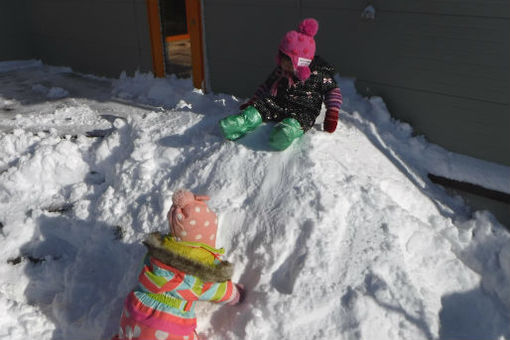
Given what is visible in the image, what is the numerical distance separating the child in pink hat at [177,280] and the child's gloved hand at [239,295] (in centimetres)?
14

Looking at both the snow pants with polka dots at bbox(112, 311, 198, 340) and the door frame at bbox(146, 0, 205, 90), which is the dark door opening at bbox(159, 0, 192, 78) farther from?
the snow pants with polka dots at bbox(112, 311, 198, 340)

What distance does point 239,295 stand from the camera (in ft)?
9.23

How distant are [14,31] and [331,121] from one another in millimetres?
7419

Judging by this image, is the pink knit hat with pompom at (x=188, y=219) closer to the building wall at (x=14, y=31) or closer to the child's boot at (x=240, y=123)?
the child's boot at (x=240, y=123)

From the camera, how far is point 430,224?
3.21 metres

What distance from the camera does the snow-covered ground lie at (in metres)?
2.65

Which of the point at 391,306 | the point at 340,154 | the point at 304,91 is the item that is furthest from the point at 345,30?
the point at 391,306

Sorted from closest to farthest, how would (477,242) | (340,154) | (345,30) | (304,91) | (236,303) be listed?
(236,303)
(477,242)
(340,154)
(304,91)
(345,30)

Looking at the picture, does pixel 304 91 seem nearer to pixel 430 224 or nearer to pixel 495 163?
pixel 430 224

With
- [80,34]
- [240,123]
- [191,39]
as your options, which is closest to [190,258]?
[240,123]

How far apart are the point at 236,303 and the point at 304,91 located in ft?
6.24

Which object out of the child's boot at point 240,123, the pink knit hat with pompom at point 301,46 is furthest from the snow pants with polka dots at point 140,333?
the pink knit hat with pompom at point 301,46

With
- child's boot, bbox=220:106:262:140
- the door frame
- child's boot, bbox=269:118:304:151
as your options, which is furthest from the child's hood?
the door frame

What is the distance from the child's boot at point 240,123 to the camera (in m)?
3.58
